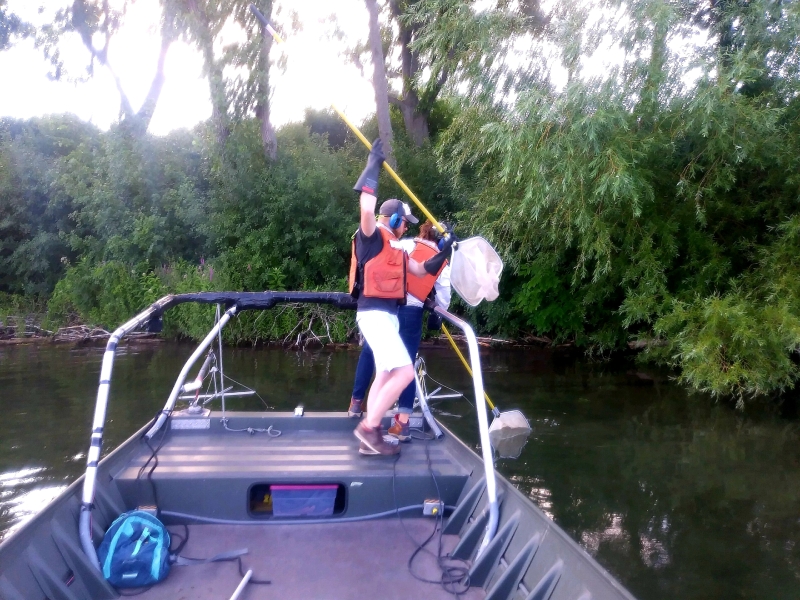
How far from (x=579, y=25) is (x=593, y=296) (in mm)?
4608

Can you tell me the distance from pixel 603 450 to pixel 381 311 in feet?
14.6

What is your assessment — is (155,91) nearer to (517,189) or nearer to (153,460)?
(517,189)

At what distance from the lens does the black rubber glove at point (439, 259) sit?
3840mm

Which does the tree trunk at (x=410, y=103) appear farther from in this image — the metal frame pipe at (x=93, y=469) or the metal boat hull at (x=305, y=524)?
the metal frame pipe at (x=93, y=469)

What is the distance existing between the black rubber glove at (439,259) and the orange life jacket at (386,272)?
0.14m

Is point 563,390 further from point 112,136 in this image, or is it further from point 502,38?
point 112,136

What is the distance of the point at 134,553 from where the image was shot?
287cm

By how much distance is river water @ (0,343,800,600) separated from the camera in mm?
5027

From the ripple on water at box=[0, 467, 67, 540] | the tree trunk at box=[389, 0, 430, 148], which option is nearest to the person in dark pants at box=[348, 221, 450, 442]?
the ripple on water at box=[0, 467, 67, 540]

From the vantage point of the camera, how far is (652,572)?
Result: 15.7 ft

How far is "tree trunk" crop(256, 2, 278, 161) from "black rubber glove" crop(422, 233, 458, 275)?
1290 cm

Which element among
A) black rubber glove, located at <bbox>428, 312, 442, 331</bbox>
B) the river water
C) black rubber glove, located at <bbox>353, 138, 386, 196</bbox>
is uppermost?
black rubber glove, located at <bbox>353, 138, 386, 196</bbox>

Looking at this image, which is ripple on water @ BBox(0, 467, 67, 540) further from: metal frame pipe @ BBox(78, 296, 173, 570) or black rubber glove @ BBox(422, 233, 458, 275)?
black rubber glove @ BBox(422, 233, 458, 275)

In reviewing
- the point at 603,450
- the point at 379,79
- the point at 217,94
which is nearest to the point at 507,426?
the point at 603,450
